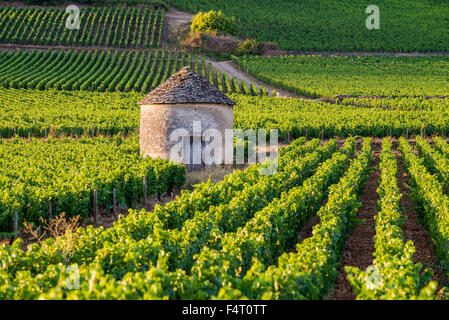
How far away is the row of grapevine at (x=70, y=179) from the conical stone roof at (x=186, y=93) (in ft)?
9.53

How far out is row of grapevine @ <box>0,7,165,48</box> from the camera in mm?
66000

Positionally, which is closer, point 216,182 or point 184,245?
point 184,245

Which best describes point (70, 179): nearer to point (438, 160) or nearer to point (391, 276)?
point (391, 276)

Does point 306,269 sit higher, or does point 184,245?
point 184,245

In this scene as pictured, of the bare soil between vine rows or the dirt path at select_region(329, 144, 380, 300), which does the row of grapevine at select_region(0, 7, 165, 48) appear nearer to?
the bare soil between vine rows

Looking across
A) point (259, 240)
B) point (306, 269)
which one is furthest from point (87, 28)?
point (306, 269)

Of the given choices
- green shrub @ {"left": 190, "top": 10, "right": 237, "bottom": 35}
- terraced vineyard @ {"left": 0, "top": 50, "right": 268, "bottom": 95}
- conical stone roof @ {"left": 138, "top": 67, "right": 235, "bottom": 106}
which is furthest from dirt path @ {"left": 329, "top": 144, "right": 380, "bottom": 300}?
green shrub @ {"left": 190, "top": 10, "right": 237, "bottom": 35}

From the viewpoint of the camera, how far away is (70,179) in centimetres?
1441

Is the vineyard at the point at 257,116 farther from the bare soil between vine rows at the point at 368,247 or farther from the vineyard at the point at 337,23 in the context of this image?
the vineyard at the point at 337,23

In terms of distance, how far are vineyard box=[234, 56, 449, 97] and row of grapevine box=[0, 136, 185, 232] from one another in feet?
102

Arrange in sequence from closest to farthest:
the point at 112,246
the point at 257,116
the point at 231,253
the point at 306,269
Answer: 1. the point at 306,269
2. the point at 231,253
3. the point at 112,246
4. the point at 257,116

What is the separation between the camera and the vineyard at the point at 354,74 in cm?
4794

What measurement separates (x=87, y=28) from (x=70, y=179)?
62.0 m
